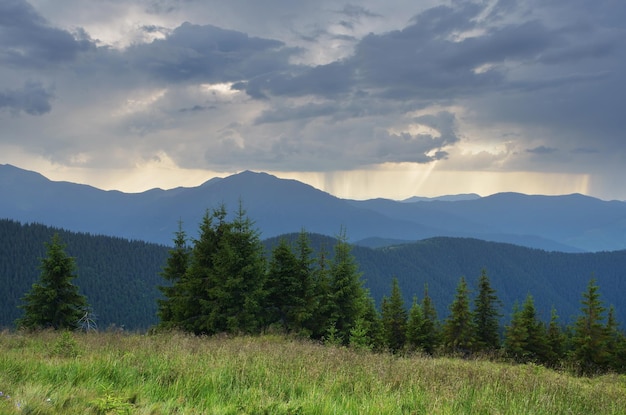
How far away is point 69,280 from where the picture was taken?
3012 cm

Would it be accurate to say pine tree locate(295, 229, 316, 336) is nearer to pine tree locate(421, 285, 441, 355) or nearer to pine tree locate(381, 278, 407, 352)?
pine tree locate(381, 278, 407, 352)

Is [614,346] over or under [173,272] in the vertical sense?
under

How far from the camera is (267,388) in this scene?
5.82m

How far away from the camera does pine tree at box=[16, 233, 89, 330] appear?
95.8ft

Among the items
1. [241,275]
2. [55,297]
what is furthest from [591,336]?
[55,297]

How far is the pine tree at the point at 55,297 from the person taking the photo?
29.2 metres

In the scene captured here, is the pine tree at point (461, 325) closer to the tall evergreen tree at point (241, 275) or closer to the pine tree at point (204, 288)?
the tall evergreen tree at point (241, 275)

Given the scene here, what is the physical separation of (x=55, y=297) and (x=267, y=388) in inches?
1162

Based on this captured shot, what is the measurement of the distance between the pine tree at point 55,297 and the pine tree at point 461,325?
31239 mm

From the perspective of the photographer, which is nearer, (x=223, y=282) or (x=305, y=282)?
(x=223, y=282)

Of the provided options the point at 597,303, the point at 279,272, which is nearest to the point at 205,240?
the point at 279,272

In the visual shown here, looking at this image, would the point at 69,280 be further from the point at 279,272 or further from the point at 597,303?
the point at 597,303

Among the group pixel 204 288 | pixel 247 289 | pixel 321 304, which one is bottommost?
pixel 321 304

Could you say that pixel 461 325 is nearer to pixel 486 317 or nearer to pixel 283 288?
pixel 486 317
